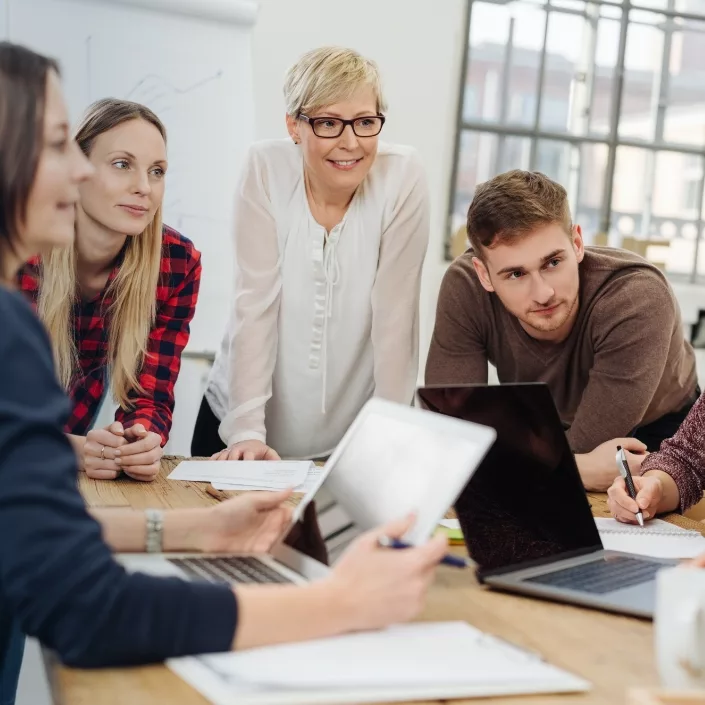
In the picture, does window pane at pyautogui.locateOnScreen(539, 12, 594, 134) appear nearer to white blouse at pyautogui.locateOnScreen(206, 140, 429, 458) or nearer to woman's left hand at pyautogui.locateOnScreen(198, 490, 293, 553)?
white blouse at pyautogui.locateOnScreen(206, 140, 429, 458)

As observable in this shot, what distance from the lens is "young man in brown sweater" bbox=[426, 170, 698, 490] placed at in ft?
6.19

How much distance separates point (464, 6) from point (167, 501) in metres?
3.53

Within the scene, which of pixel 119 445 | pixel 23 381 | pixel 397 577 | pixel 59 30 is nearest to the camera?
pixel 23 381

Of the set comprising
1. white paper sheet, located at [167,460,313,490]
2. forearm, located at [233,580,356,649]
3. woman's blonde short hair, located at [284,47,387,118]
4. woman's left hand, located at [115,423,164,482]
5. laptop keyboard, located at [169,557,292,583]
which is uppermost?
woman's blonde short hair, located at [284,47,387,118]

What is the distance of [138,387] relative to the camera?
1.86 metres

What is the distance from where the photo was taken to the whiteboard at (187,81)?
2998 millimetres

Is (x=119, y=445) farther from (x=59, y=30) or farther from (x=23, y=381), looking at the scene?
(x=59, y=30)

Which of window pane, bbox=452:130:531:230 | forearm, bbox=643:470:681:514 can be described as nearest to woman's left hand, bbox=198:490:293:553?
forearm, bbox=643:470:681:514

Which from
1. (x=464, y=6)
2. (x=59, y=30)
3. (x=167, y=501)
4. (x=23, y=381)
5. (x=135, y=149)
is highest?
(x=464, y=6)

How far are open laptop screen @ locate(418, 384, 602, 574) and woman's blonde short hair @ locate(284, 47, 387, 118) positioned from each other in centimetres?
94

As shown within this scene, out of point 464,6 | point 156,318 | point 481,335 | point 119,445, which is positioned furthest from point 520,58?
point 119,445

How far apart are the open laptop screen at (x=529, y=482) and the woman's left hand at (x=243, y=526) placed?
221mm

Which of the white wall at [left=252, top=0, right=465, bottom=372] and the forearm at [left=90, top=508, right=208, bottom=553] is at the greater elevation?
the white wall at [left=252, top=0, right=465, bottom=372]

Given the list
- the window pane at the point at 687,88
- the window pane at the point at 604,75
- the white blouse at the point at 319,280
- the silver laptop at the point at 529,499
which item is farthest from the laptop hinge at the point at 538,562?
the window pane at the point at 687,88
